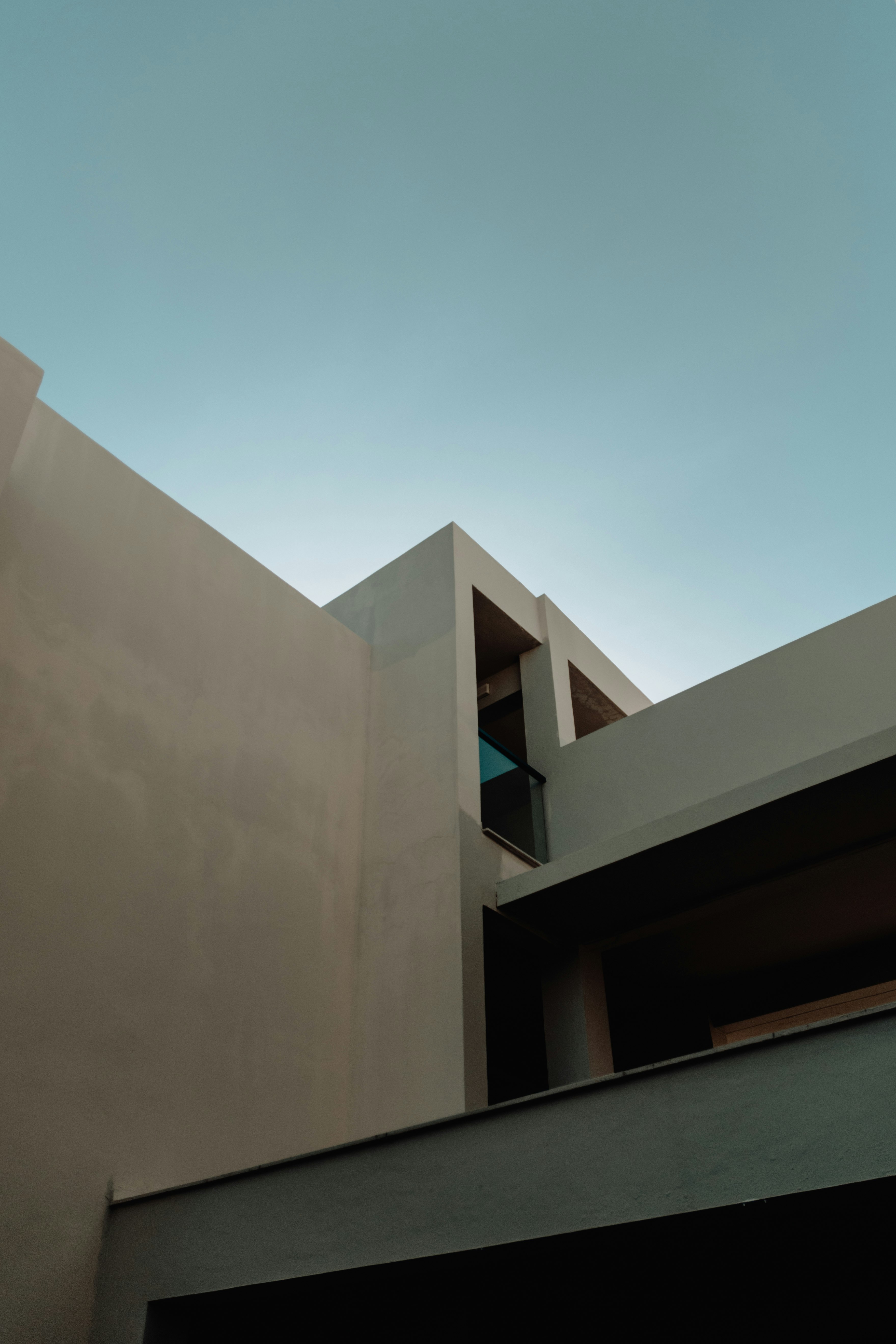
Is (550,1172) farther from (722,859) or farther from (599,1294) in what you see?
(722,859)

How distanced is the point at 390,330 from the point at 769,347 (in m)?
4.57

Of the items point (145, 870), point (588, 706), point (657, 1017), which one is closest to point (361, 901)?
point (145, 870)

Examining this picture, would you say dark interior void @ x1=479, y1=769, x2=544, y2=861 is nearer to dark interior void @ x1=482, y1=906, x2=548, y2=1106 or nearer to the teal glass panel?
the teal glass panel

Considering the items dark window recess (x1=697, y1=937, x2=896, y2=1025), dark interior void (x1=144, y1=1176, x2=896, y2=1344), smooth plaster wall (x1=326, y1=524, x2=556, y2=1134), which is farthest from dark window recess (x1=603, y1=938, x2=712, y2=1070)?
dark interior void (x1=144, y1=1176, x2=896, y2=1344)

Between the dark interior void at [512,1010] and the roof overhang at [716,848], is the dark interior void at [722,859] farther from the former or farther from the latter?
the dark interior void at [512,1010]

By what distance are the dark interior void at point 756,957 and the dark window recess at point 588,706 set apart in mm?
2749

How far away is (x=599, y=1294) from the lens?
197 inches

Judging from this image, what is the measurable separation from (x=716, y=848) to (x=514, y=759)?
90.8 inches

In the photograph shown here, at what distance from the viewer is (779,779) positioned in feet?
19.2

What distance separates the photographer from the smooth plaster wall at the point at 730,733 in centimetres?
676

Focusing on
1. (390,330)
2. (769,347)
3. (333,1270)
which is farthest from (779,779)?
(390,330)

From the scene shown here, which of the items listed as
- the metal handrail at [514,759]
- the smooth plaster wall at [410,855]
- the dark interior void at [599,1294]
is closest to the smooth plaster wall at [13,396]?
the smooth plaster wall at [410,855]

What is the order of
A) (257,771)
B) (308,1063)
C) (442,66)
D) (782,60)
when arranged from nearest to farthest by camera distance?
(308,1063) → (257,771) → (782,60) → (442,66)

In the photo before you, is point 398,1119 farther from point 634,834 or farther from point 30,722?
point 30,722
